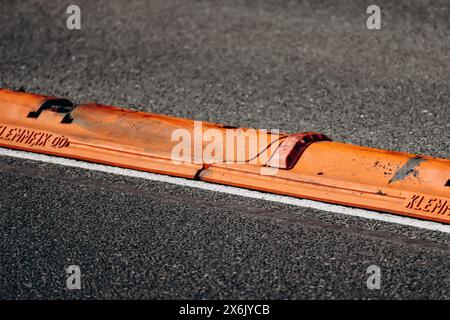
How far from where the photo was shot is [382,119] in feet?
18.1

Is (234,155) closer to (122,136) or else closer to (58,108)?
(122,136)

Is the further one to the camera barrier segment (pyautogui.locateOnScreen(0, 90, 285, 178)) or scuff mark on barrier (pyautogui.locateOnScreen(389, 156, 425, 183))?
barrier segment (pyautogui.locateOnScreen(0, 90, 285, 178))

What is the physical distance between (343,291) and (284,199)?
89 centimetres

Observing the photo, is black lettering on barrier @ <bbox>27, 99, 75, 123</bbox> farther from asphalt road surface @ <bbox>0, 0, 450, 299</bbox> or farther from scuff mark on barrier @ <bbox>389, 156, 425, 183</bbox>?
scuff mark on barrier @ <bbox>389, 156, 425, 183</bbox>

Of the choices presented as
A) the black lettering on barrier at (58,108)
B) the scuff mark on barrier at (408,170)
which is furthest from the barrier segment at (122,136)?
the scuff mark on barrier at (408,170)

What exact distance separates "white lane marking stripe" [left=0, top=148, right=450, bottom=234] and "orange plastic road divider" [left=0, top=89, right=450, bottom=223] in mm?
32

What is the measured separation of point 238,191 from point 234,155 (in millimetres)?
290

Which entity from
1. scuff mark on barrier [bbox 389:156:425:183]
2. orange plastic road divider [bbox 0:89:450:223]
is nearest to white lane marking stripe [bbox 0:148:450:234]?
orange plastic road divider [bbox 0:89:450:223]

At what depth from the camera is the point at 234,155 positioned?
4926 mm

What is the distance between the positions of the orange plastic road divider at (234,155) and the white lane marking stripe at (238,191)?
0.11ft

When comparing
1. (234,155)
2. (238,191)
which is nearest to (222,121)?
(234,155)

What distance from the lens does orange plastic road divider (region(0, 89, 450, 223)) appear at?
454cm
